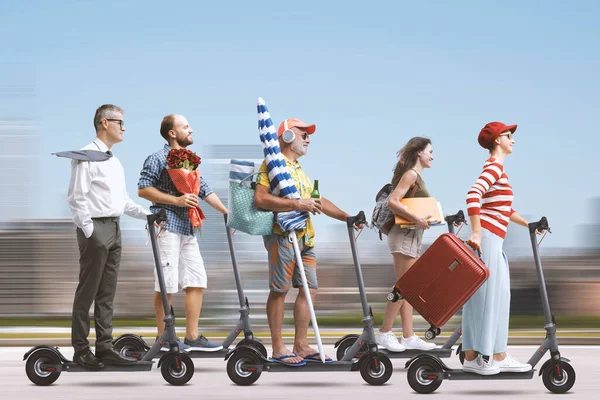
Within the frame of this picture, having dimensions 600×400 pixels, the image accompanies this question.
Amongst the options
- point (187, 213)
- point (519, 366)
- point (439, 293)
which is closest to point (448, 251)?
point (439, 293)

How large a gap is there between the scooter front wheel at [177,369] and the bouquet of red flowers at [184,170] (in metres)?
1.19

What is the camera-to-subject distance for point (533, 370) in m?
6.78

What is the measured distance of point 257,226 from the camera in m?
6.95

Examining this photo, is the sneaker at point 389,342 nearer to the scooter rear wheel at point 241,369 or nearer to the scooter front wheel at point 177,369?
the scooter rear wheel at point 241,369

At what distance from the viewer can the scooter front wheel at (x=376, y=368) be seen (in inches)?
281

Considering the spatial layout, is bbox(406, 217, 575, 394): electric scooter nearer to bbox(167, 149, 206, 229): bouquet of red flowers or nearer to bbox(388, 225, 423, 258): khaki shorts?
bbox(388, 225, 423, 258): khaki shorts

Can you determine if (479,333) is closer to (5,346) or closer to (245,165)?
(245,165)

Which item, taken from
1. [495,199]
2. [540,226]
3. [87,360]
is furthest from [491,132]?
[87,360]

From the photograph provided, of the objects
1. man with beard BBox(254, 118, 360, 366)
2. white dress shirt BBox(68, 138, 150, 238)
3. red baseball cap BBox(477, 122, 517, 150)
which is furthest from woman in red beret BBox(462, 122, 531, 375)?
white dress shirt BBox(68, 138, 150, 238)

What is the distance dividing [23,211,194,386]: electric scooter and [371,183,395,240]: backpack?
1.75 m

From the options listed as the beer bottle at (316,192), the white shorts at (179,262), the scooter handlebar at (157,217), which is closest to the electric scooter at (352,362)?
the beer bottle at (316,192)

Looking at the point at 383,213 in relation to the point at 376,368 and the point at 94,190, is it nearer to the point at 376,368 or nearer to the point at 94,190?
the point at 376,368

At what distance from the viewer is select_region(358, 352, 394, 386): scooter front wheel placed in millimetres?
7137

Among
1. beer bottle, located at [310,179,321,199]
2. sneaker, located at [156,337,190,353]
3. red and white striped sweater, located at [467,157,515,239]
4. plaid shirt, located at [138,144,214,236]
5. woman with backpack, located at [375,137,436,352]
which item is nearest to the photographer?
red and white striped sweater, located at [467,157,515,239]
